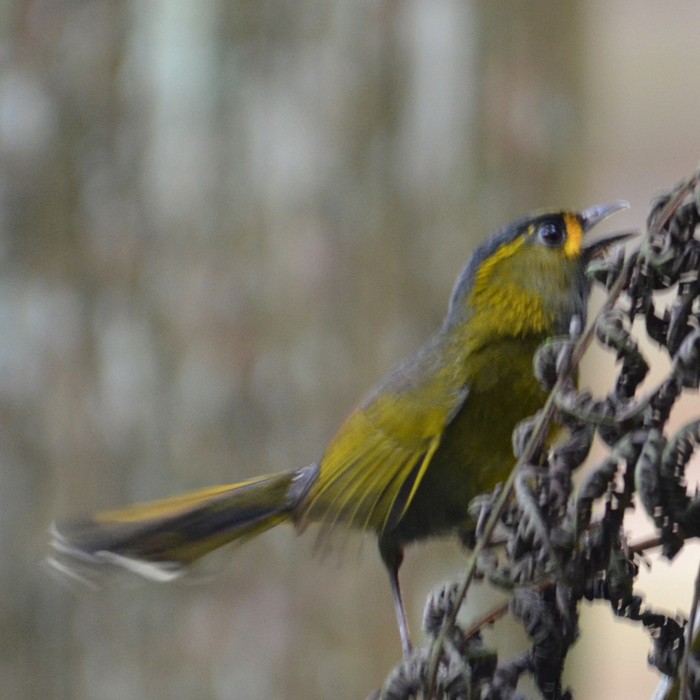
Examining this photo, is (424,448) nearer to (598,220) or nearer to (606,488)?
(598,220)

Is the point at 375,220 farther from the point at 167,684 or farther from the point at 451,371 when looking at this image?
the point at 451,371

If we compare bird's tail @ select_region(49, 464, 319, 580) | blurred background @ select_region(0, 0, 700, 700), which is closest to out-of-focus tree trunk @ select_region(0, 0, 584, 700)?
blurred background @ select_region(0, 0, 700, 700)

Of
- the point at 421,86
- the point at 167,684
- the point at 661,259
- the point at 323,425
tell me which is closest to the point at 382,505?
the point at 661,259

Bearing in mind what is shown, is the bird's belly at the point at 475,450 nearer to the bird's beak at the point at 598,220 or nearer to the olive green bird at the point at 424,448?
the olive green bird at the point at 424,448

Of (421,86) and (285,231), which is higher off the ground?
(421,86)

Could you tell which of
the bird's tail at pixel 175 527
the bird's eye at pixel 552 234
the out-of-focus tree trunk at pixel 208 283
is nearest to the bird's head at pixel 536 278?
the bird's eye at pixel 552 234

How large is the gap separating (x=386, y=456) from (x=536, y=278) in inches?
9.6

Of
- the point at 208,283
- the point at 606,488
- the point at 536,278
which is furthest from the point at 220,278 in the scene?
the point at 606,488

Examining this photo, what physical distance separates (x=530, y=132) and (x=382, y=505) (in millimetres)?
1398

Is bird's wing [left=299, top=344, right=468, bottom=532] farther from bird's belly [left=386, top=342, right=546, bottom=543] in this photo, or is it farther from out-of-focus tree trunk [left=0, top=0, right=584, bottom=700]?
out-of-focus tree trunk [left=0, top=0, right=584, bottom=700]

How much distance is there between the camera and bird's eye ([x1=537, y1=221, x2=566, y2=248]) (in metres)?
0.92

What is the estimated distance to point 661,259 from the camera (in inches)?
17.2

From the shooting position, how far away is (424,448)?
83 centimetres

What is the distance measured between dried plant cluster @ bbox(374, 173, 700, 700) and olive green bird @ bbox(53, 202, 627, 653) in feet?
1.09
